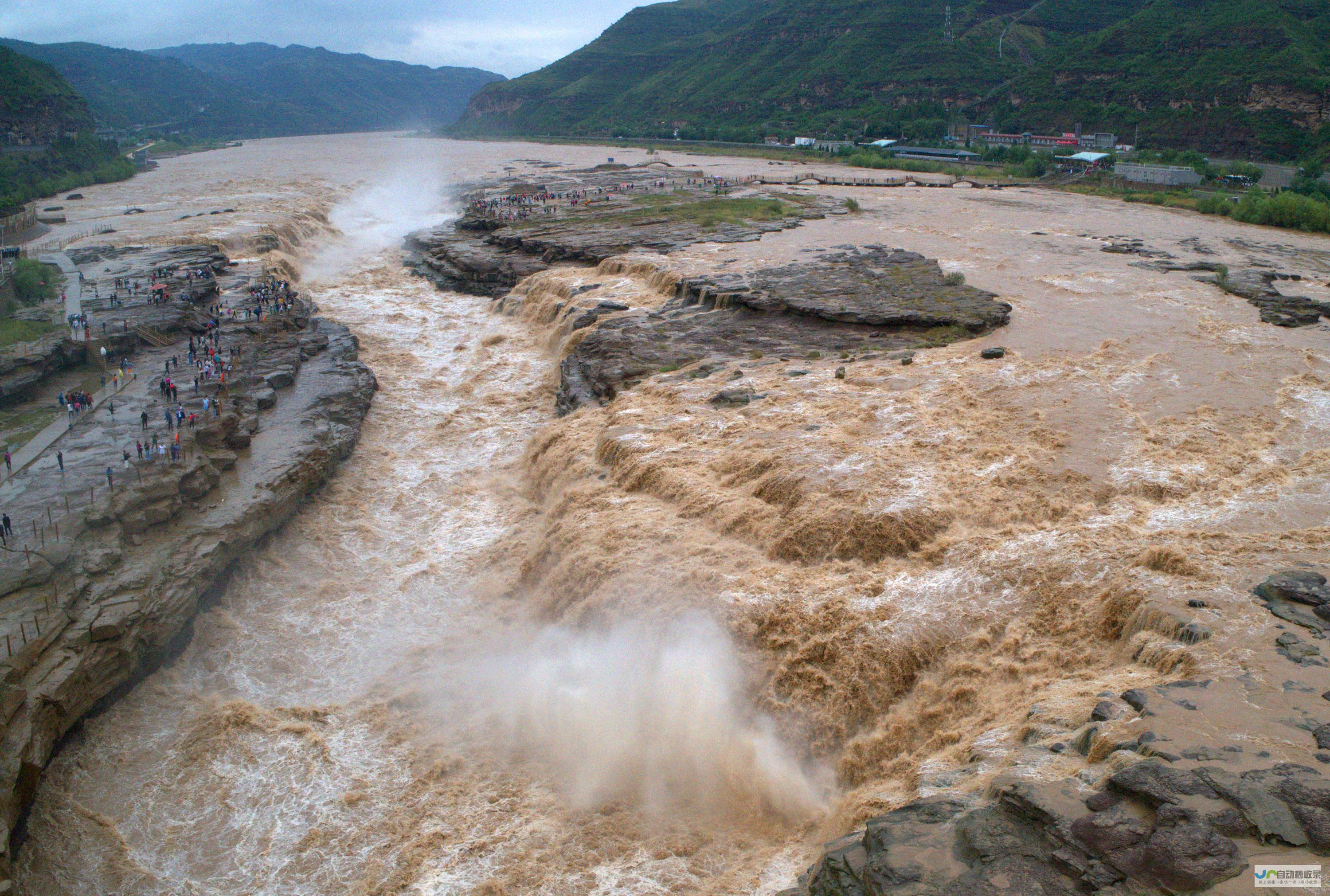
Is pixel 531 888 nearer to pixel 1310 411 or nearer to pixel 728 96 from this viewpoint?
pixel 1310 411

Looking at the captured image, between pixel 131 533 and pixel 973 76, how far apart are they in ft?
386

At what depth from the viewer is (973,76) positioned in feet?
369

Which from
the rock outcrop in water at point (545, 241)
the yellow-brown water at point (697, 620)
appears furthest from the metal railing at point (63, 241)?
A: the yellow-brown water at point (697, 620)

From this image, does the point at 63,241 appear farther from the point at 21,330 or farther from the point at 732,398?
the point at 732,398

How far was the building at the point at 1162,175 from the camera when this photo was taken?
64.4 metres

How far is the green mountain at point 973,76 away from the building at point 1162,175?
42.6ft

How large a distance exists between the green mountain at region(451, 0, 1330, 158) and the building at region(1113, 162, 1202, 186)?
1298 cm

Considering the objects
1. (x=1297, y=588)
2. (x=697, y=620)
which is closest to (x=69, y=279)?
(x=697, y=620)

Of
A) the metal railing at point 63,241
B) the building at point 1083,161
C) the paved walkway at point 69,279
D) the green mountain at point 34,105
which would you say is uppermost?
the green mountain at point 34,105

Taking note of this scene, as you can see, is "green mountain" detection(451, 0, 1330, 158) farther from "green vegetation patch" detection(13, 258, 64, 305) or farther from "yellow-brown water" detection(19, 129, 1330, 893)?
"green vegetation patch" detection(13, 258, 64, 305)

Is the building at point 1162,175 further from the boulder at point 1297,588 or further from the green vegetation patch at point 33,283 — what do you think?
the green vegetation patch at point 33,283

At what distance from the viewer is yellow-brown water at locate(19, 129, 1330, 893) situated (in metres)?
12.7

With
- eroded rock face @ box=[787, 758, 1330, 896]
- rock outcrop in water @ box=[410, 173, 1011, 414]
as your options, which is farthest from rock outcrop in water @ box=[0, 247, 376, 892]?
eroded rock face @ box=[787, 758, 1330, 896]

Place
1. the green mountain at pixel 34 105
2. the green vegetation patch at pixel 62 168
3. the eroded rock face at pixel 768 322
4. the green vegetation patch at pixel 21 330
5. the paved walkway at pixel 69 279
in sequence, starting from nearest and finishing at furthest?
1. the eroded rock face at pixel 768 322
2. the green vegetation patch at pixel 21 330
3. the paved walkway at pixel 69 279
4. the green vegetation patch at pixel 62 168
5. the green mountain at pixel 34 105
